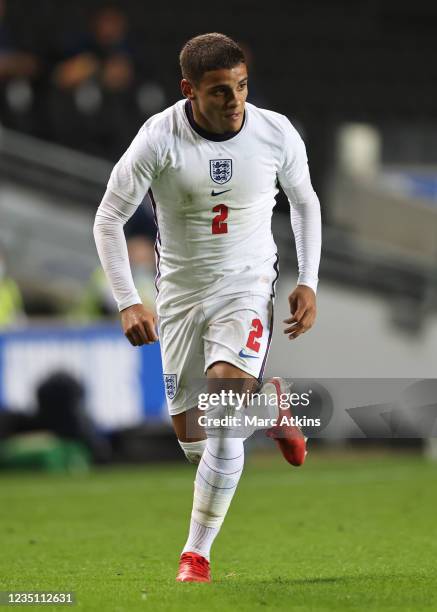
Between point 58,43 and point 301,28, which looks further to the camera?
point 301,28

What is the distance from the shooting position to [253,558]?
632cm

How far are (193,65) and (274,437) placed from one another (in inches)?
60.9

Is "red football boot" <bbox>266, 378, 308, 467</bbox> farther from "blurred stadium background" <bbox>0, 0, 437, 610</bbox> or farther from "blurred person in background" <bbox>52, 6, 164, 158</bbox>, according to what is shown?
"blurred person in background" <bbox>52, 6, 164, 158</bbox>

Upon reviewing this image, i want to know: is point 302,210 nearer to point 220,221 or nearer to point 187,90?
point 220,221

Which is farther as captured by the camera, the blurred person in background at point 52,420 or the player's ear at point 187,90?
the blurred person in background at point 52,420

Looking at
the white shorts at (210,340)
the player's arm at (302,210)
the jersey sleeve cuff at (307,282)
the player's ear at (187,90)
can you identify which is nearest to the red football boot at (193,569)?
the white shorts at (210,340)

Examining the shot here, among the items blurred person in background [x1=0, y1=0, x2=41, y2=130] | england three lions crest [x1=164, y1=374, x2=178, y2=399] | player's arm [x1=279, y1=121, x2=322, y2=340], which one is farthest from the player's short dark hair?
blurred person in background [x1=0, y1=0, x2=41, y2=130]

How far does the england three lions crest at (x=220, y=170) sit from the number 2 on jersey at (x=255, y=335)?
0.56 meters

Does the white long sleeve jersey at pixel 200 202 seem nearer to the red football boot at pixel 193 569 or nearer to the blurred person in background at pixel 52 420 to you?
the red football boot at pixel 193 569

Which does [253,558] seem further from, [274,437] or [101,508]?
[101,508]

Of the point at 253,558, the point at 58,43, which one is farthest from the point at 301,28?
the point at 253,558

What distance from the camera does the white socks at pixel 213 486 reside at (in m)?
5.27

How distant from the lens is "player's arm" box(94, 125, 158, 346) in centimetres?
519

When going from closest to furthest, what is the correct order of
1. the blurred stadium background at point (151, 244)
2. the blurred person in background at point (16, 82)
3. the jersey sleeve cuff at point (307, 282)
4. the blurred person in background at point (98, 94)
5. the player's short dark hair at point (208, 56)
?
the player's short dark hair at point (208, 56), the jersey sleeve cuff at point (307, 282), the blurred stadium background at point (151, 244), the blurred person in background at point (16, 82), the blurred person in background at point (98, 94)
